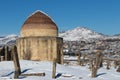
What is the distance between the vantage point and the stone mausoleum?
3400 cm

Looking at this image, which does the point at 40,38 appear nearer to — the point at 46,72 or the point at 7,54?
the point at 7,54

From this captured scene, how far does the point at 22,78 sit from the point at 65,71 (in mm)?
4047

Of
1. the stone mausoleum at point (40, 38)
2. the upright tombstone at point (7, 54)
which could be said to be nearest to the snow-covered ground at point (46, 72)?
the stone mausoleum at point (40, 38)

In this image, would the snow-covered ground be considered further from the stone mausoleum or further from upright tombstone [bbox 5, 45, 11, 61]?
upright tombstone [bbox 5, 45, 11, 61]

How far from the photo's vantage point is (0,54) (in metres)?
34.4

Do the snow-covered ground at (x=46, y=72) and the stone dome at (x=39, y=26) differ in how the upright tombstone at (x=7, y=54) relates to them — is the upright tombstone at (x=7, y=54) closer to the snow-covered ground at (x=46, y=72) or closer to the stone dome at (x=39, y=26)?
the stone dome at (x=39, y=26)

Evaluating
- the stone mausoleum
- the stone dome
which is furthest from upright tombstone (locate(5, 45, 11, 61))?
the stone dome

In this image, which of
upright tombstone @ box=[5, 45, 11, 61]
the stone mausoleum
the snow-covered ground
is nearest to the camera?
the snow-covered ground

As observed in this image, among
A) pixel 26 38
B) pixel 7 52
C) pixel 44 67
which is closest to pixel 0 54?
pixel 7 52

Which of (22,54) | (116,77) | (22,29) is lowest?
(116,77)

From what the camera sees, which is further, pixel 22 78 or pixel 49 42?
pixel 49 42

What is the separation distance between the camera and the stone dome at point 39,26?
3409 centimetres

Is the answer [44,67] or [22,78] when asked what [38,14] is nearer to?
[44,67]

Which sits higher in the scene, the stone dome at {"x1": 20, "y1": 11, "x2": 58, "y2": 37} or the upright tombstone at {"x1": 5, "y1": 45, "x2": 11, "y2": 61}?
the stone dome at {"x1": 20, "y1": 11, "x2": 58, "y2": 37}
